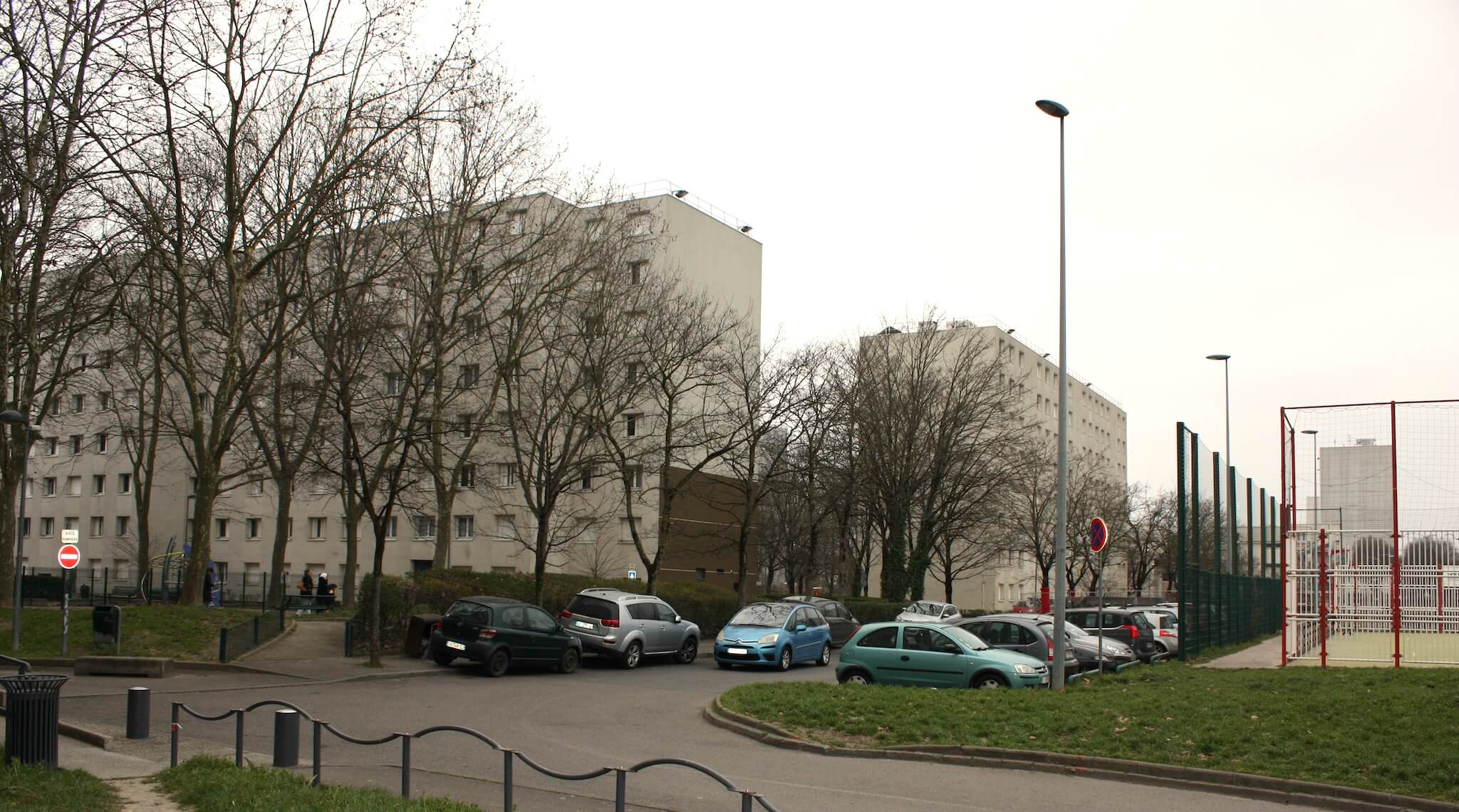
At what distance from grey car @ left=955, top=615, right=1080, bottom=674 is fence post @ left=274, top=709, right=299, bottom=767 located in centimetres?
1432

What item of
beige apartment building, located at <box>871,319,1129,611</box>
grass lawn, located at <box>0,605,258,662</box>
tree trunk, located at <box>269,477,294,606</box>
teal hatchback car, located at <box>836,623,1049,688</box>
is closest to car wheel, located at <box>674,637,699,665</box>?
teal hatchback car, located at <box>836,623,1049,688</box>

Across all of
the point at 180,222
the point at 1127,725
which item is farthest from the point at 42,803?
the point at 180,222

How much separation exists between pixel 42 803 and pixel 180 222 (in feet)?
52.5

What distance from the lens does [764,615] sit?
1131 inches

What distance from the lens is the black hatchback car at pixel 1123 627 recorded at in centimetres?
2941

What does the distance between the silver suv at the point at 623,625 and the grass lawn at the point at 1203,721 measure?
9.42 m

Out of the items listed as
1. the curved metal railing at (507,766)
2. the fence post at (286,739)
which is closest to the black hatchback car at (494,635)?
the curved metal railing at (507,766)

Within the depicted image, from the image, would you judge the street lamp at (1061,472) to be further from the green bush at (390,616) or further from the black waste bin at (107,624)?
the black waste bin at (107,624)

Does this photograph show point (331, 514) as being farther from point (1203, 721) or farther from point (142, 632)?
point (1203, 721)

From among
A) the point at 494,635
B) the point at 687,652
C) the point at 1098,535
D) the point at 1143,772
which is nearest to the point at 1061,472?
the point at 1098,535

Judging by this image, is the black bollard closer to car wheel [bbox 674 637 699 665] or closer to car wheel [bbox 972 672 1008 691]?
car wheel [bbox 972 672 1008 691]

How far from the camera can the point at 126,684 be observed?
19656 millimetres

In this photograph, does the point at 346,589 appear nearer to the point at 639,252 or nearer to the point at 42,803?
the point at 639,252

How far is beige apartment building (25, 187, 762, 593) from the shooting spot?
5431 centimetres
